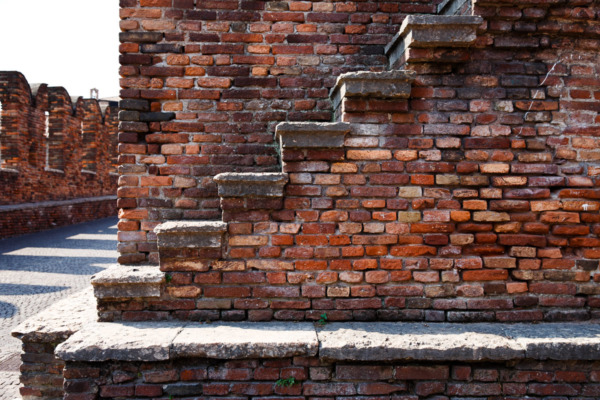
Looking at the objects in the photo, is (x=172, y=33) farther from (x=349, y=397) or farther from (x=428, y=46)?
(x=349, y=397)

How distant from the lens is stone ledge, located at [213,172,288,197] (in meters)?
2.44

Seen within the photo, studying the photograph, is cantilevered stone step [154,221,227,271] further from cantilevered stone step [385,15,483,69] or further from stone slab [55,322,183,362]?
cantilevered stone step [385,15,483,69]

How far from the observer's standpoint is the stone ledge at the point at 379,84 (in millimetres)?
2445

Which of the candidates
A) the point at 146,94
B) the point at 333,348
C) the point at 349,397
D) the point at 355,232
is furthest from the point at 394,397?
the point at 146,94

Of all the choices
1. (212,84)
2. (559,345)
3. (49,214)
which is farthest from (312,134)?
(49,214)

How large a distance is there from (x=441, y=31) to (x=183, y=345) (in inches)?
97.3

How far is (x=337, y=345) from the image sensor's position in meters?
2.19

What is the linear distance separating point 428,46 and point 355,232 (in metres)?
1.30

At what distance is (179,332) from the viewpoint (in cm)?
232

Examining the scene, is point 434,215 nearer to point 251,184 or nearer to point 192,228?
point 251,184

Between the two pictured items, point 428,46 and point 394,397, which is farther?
point 428,46

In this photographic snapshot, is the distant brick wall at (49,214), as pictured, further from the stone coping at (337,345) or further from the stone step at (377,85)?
the stone step at (377,85)

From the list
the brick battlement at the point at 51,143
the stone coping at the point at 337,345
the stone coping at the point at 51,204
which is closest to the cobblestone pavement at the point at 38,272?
the stone coping at the point at 51,204

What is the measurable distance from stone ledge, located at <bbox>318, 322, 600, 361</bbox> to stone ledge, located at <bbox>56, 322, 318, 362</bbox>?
20 cm
